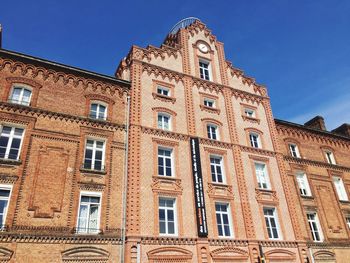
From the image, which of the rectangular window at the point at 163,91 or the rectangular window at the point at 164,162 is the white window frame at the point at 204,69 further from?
the rectangular window at the point at 164,162

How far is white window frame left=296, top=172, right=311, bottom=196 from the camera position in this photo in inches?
988

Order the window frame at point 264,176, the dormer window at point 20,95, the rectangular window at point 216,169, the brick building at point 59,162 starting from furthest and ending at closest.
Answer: the window frame at point 264,176 < the rectangular window at point 216,169 < the dormer window at point 20,95 < the brick building at point 59,162

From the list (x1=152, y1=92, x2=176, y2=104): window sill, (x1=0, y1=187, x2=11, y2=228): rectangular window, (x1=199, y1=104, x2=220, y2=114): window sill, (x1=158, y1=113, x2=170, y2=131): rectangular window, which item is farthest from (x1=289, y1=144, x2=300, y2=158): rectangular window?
(x1=0, y1=187, x2=11, y2=228): rectangular window

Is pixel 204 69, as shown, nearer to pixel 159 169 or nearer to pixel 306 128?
pixel 159 169

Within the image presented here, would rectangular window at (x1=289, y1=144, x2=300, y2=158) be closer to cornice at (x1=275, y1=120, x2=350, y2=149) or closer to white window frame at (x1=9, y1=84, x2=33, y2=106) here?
cornice at (x1=275, y1=120, x2=350, y2=149)

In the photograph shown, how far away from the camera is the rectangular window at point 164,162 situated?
64.5 ft

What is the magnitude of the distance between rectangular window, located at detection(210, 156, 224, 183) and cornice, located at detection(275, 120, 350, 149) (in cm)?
845

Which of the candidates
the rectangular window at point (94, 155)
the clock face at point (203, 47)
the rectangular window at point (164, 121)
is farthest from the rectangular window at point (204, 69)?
the rectangular window at point (94, 155)

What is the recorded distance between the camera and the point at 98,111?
2038 centimetres

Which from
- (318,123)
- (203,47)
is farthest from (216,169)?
(318,123)

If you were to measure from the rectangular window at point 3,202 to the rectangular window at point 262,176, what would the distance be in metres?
16.8

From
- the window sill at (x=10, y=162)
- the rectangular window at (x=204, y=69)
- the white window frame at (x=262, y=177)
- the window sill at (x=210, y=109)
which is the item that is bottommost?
the window sill at (x=10, y=162)

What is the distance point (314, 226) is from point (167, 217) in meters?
13.2

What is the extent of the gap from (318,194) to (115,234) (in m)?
18.0
